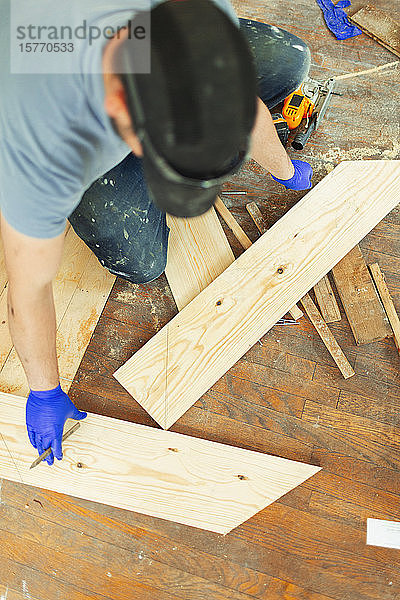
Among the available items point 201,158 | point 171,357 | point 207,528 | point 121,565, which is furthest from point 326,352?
point 201,158

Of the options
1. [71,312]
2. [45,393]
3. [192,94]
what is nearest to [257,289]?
[71,312]

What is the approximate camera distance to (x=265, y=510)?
6.77 feet

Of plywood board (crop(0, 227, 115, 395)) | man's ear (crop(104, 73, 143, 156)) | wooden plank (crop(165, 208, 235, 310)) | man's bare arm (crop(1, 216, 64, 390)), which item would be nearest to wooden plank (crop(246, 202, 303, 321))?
wooden plank (crop(165, 208, 235, 310))

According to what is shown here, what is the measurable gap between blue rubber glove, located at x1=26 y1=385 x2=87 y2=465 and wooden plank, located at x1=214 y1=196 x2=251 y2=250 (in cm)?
107

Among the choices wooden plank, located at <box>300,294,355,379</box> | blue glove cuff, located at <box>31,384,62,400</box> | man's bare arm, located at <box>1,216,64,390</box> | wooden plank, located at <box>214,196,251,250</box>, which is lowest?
wooden plank, located at <box>300,294,355,379</box>

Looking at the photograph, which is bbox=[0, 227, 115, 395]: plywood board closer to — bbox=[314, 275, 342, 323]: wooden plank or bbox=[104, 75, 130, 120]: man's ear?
bbox=[314, 275, 342, 323]: wooden plank

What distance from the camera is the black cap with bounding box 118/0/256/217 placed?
0.90 m

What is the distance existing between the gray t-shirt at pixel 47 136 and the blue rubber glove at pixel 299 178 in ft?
3.53

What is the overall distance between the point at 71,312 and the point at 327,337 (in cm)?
120

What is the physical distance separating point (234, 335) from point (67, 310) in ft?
2.64

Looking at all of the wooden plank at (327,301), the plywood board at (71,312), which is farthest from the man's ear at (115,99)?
the wooden plank at (327,301)

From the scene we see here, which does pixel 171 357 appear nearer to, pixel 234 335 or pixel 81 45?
pixel 234 335

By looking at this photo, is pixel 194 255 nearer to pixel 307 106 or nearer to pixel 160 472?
pixel 307 106

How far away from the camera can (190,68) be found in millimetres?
899
